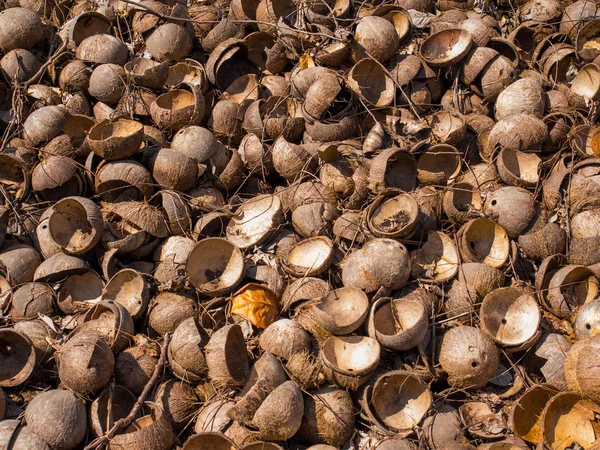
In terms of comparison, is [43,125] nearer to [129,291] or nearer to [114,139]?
[114,139]

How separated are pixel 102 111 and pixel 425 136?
135 inches

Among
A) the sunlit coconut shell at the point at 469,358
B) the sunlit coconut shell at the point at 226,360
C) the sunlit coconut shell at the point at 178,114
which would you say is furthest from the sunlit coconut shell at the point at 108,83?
the sunlit coconut shell at the point at 469,358

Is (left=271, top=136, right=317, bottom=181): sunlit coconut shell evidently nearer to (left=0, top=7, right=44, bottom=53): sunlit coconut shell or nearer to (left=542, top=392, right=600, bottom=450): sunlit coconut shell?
(left=542, top=392, right=600, bottom=450): sunlit coconut shell

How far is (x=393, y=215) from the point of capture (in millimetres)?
5457

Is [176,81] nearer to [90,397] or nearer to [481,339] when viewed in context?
[90,397]

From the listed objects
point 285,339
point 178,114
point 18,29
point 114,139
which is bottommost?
point 285,339

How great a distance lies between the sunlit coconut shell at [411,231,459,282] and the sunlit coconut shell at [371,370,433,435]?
98cm

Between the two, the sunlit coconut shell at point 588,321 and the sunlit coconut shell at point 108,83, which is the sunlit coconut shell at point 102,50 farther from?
the sunlit coconut shell at point 588,321

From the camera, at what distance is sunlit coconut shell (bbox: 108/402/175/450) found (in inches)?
164

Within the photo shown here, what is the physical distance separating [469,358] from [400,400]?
0.61 m

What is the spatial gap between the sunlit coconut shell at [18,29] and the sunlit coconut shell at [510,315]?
19.3 ft

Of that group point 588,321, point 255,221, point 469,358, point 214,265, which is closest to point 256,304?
point 214,265

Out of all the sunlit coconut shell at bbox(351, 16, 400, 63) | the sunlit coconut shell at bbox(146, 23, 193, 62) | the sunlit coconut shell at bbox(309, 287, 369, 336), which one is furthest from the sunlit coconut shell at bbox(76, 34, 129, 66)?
the sunlit coconut shell at bbox(309, 287, 369, 336)

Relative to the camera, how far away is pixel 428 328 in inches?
189
